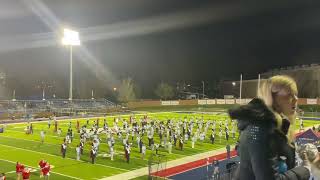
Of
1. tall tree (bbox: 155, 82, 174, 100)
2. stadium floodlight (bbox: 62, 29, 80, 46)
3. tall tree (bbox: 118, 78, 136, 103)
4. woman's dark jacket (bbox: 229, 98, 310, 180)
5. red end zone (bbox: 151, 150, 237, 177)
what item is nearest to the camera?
woman's dark jacket (bbox: 229, 98, 310, 180)

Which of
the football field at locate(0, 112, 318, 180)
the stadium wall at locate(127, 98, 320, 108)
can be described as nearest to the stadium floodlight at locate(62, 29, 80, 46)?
the stadium wall at locate(127, 98, 320, 108)

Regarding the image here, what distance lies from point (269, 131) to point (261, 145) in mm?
94

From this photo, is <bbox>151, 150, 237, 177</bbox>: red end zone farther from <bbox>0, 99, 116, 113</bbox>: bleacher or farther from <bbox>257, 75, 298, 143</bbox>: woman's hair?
<bbox>0, 99, 116, 113</bbox>: bleacher

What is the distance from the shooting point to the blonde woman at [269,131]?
6.81ft

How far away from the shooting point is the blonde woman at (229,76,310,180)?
2076 mm

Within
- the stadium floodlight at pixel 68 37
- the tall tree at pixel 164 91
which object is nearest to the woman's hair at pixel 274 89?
the stadium floodlight at pixel 68 37

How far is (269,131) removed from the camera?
2.12 metres

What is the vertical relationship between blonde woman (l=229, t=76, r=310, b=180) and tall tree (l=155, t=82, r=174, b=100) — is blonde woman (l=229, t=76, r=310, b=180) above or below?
below

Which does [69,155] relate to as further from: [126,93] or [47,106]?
[126,93]

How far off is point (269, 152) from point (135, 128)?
24.4 m

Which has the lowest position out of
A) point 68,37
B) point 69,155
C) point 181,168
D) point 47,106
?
point 181,168

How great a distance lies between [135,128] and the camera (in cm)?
2633

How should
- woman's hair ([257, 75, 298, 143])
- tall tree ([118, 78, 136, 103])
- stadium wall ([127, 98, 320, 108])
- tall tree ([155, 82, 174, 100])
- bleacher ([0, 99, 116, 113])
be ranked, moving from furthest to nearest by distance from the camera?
tall tree ([155, 82, 174, 100])
tall tree ([118, 78, 136, 103])
stadium wall ([127, 98, 320, 108])
bleacher ([0, 99, 116, 113])
woman's hair ([257, 75, 298, 143])

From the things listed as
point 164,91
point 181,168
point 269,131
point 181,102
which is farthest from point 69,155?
point 164,91
